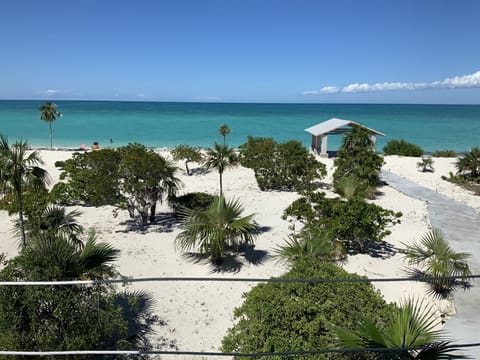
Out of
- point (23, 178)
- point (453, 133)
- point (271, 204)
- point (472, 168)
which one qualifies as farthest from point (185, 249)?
point (453, 133)

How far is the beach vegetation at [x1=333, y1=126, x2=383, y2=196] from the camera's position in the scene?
66.7ft

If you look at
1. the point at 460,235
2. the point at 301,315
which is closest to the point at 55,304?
Answer: the point at 301,315

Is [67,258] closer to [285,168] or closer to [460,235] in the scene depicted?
[460,235]

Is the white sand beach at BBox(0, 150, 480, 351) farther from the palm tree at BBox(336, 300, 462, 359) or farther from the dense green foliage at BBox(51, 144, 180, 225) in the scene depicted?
the palm tree at BBox(336, 300, 462, 359)

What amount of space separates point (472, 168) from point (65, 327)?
25.5 metres

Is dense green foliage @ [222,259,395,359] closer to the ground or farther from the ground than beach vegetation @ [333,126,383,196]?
closer to the ground

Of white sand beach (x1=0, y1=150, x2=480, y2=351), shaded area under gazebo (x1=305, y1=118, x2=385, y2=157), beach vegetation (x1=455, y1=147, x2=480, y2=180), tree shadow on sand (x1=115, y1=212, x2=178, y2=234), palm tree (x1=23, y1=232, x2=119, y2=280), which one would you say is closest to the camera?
palm tree (x1=23, y1=232, x2=119, y2=280)

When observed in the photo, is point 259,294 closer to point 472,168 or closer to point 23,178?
point 23,178

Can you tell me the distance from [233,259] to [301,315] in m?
5.67

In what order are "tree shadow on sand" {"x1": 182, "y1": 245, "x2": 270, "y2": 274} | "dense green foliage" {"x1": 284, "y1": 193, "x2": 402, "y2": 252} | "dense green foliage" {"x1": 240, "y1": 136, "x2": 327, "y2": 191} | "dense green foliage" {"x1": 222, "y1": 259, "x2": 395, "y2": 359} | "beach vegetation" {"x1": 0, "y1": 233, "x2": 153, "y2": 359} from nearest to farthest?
"dense green foliage" {"x1": 222, "y1": 259, "x2": 395, "y2": 359} → "beach vegetation" {"x1": 0, "y1": 233, "x2": 153, "y2": 359} → "tree shadow on sand" {"x1": 182, "y1": 245, "x2": 270, "y2": 274} → "dense green foliage" {"x1": 284, "y1": 193, "x2": 402, "y2": 252} → "dense green foliage" {"x1": 240, "y1": 136, "x2": 327, "y2": 191}

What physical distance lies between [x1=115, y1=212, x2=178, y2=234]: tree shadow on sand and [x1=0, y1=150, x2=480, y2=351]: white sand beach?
4 cm

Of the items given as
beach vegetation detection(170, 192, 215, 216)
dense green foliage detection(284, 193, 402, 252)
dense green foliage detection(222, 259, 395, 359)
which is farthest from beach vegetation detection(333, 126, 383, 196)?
dense green foliage detection(222, 259, 395, 359)

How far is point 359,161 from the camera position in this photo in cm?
2083

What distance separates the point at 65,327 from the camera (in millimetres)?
6285
